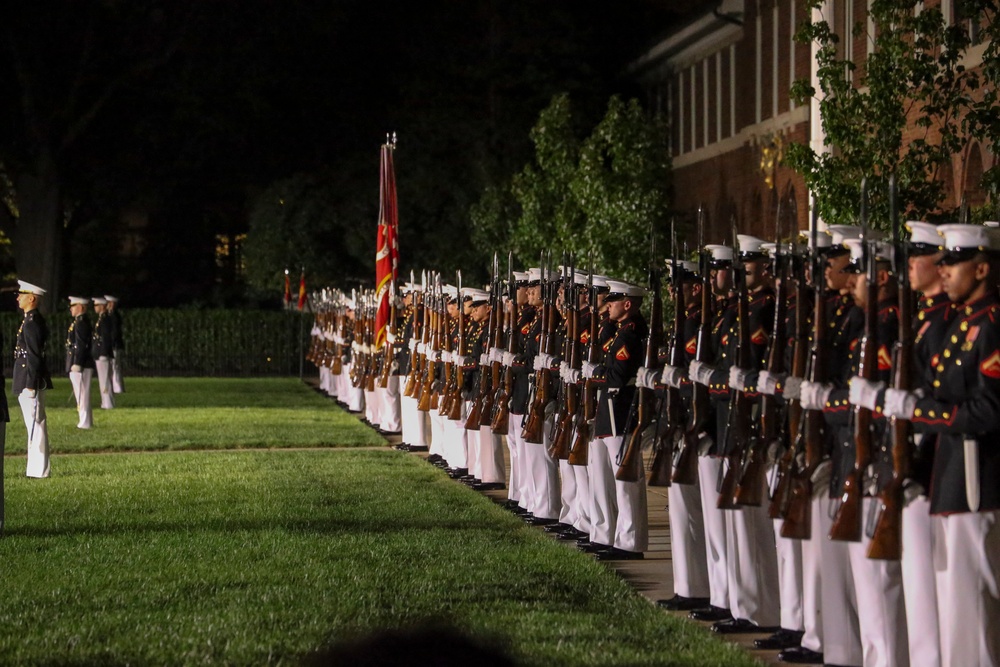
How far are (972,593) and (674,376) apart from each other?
3.02 metres

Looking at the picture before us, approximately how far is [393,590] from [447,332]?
8448 mm

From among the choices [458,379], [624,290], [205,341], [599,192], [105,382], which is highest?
[599,192]

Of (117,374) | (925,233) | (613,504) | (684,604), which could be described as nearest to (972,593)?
(925,233)

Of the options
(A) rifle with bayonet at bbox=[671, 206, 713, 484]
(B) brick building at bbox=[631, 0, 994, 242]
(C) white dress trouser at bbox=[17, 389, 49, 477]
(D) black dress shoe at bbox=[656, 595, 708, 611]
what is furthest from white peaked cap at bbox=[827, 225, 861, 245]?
(B) brick building at bbox=[631, 0, 994, 242]

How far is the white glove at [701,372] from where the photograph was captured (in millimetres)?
9195

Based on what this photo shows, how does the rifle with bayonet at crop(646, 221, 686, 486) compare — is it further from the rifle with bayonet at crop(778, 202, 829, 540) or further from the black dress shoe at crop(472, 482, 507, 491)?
the black dress shoe at crop(472, 482, 507, 491)

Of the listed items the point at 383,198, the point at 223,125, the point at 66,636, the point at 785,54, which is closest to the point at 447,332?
the point at 383,198

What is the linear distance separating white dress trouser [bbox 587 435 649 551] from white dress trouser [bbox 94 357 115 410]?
61.5ft

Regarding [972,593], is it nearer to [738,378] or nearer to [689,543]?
[738,378]

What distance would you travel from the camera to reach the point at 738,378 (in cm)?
864

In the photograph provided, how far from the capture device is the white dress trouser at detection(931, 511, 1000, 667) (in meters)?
6.96

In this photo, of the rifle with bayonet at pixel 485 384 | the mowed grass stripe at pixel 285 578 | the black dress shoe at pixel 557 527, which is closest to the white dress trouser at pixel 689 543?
the mowed grass stripe at pixel 285 578

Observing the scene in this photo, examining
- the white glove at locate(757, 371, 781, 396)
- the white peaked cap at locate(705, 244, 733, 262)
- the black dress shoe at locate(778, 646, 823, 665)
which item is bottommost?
the black dress shoe at locate(778, 646, 823, 665)

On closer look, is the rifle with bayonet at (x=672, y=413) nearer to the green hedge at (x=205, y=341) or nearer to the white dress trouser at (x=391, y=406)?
the white dress trouser at (x=391, y=406)
